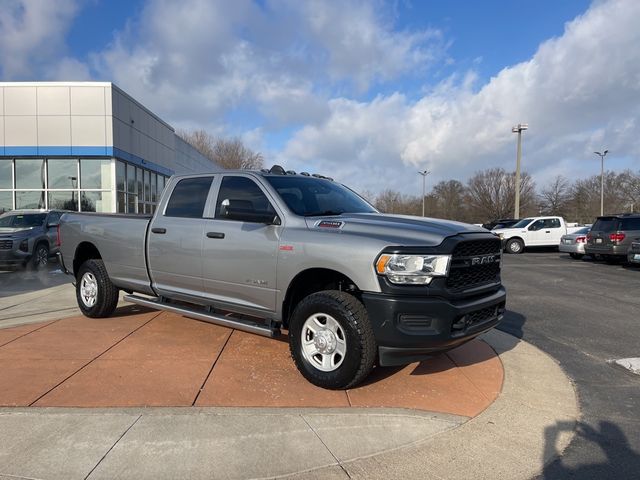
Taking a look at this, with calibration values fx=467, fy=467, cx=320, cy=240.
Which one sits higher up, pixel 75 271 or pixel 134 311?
pixel 75 271

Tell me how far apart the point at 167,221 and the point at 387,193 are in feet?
253

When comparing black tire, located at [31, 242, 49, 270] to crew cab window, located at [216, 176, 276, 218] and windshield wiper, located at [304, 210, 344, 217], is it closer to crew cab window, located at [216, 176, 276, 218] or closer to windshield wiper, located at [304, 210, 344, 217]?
crew cab window, located at [216, 176, 276, 218]

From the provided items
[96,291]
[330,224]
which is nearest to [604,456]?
[330,224]

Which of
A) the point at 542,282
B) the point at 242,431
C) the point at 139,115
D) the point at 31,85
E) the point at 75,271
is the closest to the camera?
the point at 242,431

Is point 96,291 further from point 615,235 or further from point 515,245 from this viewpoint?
point 515,245

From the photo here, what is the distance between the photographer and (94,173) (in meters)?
20.6

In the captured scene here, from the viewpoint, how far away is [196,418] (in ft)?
11.6

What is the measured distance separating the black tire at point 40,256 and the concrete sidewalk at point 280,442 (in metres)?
10.4

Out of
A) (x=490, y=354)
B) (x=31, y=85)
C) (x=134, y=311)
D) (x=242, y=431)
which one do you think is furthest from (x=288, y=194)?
(x=31, y=85)

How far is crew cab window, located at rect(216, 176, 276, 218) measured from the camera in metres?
4.50

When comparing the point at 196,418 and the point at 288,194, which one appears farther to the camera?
the point at 288,194

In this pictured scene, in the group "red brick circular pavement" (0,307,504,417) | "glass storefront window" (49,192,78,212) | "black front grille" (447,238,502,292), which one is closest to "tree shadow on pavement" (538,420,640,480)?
"red brick circular pavement" (0,307,504,417)

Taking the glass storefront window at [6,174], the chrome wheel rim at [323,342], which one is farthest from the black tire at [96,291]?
the glass storefront window at [6,174]

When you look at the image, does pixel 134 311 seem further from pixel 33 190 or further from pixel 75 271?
pixel 33 190
